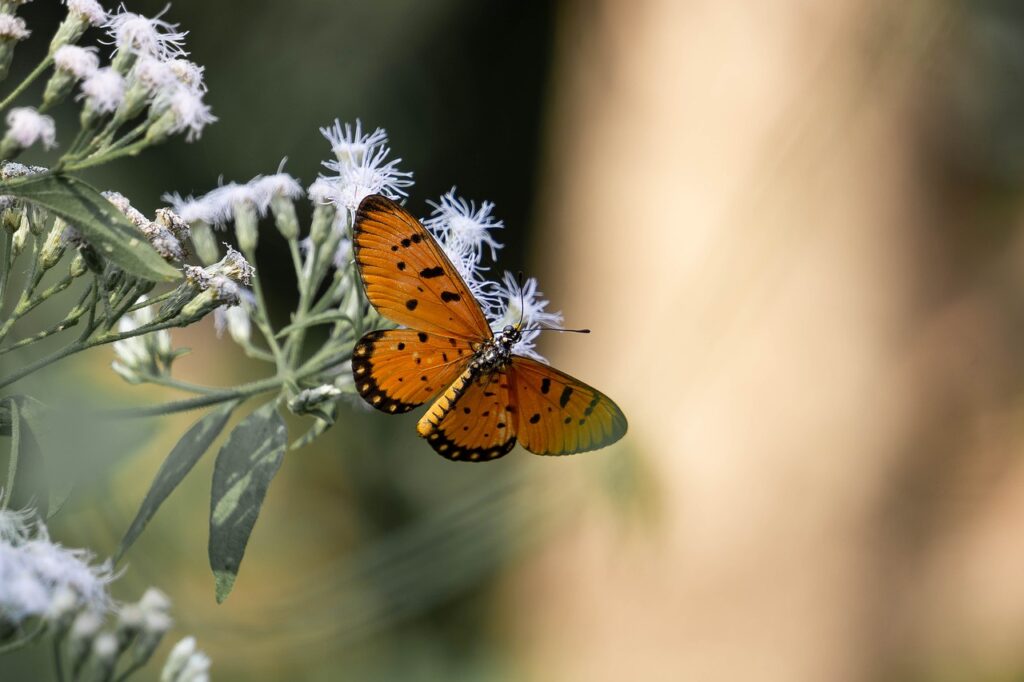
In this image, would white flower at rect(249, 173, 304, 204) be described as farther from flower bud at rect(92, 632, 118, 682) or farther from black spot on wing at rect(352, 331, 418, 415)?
flower bud at rect(92, 632, 118, 682)

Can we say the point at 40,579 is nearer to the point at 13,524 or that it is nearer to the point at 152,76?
the point at 13,524

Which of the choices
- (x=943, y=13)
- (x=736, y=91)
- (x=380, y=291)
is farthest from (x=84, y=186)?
(x=736, y=91)

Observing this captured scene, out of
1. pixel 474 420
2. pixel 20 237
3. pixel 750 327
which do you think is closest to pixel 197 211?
pixel 20 237

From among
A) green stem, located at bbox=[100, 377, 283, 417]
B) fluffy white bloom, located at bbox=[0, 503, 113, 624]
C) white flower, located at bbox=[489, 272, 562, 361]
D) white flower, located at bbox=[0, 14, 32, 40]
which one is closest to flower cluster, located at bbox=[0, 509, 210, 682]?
fluffy white bloom, located at bbox=[0, 503, 113, 624]

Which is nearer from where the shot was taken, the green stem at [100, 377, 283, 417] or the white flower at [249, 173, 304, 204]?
the green stem at [100, 377, 283, 417]

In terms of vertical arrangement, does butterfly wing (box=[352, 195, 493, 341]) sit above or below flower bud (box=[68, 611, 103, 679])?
above

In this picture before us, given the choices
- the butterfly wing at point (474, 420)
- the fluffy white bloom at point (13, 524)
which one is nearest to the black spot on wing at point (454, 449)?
the butterfly wing at point (474, 420)

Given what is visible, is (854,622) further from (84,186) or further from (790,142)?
(84,186)
